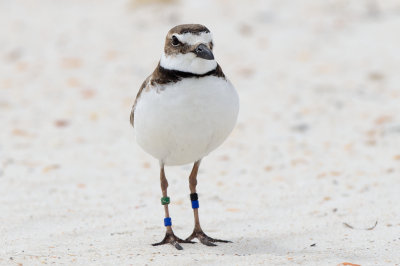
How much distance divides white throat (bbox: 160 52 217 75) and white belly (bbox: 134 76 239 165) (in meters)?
0.07

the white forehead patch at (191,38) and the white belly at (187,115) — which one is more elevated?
the white forehead patch at (191,38)

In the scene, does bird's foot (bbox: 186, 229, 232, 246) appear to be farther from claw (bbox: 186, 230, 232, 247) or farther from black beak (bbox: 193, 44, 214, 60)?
black beak (bbox: 193, 44, 214, 60)

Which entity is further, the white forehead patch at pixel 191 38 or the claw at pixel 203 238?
the claw at pixel 203 238

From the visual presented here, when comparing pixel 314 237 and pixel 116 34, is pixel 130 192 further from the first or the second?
pixel 116 34

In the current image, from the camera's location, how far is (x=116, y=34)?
13648mm

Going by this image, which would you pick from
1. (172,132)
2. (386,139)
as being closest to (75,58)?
(386,139)

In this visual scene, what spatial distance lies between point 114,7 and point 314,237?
994 centimetres

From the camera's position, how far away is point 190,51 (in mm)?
5281

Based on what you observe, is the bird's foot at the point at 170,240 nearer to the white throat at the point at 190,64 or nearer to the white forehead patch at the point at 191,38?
the white throat at the point at 190,64

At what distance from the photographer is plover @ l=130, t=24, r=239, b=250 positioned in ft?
17.4

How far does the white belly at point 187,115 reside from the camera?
5.30 metres

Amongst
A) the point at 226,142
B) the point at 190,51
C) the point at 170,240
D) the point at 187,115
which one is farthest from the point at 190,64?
the point at 226,142

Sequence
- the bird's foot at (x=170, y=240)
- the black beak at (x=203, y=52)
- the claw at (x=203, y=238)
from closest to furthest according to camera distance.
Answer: the black beak at (x=203, y=52) → the bird's foot at (x=170, y=240) → the claw at (x=203, y=238)

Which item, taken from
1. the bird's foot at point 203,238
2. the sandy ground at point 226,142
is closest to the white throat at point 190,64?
the sandy ground at point 226,142
